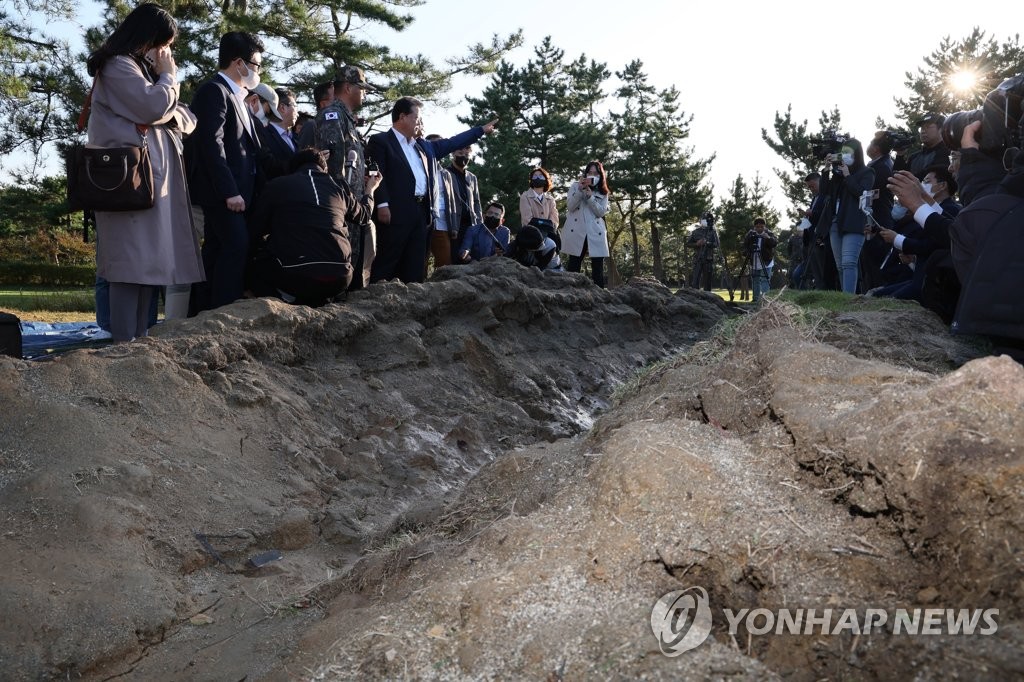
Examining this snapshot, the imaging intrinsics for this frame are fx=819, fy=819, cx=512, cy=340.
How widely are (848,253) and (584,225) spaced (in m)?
3.18

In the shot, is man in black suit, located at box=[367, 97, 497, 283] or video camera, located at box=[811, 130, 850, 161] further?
video camera, located at box=[811, 130, 850, 161]

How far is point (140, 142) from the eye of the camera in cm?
486

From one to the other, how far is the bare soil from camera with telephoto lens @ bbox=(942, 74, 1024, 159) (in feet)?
3.66

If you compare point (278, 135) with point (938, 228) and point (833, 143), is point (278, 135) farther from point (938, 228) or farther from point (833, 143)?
point (833, 143)

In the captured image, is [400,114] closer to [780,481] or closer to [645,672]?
[780,481]

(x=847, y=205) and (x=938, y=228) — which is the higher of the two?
(x=847, y=205)

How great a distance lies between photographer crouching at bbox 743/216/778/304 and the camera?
1562 centimetres

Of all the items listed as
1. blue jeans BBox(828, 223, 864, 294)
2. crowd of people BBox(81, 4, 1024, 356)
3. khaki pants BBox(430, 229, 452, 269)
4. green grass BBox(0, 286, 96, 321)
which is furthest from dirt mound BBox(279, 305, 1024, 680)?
green grass BBox(0, 286, 96, 321)

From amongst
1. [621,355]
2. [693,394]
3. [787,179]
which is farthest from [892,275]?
[787,179]

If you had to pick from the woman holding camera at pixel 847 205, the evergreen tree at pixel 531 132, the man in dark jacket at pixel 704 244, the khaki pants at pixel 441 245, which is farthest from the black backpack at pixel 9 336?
the evergreen tree at pixel 531 132

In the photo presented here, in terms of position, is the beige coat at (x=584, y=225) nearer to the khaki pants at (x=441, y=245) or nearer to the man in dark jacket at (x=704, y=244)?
the khaki pants at (x=441, y=245)

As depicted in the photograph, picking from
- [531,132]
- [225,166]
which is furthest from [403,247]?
[531,132]

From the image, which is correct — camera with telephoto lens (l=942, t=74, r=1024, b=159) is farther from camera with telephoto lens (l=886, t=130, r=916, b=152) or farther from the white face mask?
the white face mask

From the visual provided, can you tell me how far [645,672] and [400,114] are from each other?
241 inches
